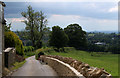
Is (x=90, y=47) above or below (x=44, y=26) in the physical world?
below

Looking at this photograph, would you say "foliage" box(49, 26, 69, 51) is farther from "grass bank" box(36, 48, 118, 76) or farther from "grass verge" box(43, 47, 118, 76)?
"grass verge" box(43, 47, 118, 76)

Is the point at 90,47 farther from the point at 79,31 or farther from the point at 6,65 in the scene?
the point at 6,65

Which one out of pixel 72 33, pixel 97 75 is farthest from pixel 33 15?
pixel 97 75

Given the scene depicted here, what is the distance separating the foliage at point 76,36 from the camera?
57.8 meters

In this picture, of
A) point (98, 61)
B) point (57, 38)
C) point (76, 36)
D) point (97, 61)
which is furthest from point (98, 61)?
point (76, 36)

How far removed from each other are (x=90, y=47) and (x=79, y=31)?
625 cm

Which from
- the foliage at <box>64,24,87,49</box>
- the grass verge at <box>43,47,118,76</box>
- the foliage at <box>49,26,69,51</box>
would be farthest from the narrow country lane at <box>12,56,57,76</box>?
the foliage at <box>64,24,87,49</box>

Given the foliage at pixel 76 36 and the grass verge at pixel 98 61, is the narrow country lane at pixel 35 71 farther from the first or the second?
the foliage at pixel 76 36

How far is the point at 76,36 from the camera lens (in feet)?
190

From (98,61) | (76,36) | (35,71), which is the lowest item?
(35,71)

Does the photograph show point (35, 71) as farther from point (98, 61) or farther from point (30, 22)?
point (30, 22)

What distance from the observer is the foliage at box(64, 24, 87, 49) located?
57.8 m

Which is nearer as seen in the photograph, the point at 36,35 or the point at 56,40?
the point at 56,40

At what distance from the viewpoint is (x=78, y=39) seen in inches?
2280
